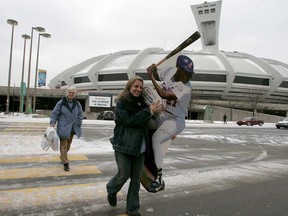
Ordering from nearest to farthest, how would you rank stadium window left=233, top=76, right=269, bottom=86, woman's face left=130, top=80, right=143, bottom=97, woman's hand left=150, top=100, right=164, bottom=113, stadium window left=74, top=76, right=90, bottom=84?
1. woman's hand left=150, top=100, right=164, bottom=113
2. woman's face left=130, top=80, right=143, bottom=97
3. stadium window left=233, top=76, right=269, bottom=86
4. stadium window left=74, top=76, right=90, bottom=84

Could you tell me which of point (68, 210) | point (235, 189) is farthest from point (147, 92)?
point (235, 189)

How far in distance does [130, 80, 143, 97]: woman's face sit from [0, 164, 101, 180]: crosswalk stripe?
3.02 meters

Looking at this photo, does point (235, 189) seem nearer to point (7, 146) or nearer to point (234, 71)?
point (7, 146)

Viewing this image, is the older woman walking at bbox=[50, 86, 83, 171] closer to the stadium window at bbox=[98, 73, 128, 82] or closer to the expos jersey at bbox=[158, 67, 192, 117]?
the expos jersey at bbox=[158, 67, 192, 117]

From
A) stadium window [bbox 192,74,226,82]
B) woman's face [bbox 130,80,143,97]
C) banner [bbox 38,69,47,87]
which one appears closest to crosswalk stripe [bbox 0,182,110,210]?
woman's face [bbox 130,80,143,97]

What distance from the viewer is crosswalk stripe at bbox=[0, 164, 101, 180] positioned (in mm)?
5484

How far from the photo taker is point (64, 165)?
6.07 m

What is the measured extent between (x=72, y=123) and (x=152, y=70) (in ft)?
9.98

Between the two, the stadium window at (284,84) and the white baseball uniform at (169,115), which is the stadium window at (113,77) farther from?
the white baseball uniform at (169,115)

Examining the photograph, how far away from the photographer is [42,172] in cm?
582

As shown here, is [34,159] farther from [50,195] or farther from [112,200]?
[112,200]

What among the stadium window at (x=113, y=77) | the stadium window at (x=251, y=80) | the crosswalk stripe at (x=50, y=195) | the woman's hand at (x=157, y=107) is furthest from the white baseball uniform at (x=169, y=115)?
the stadium window at (x=251, y=80)

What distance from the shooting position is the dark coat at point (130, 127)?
134 inches

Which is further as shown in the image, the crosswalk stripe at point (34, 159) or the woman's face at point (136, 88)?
the crosswalk stripe at point (34, 159)
